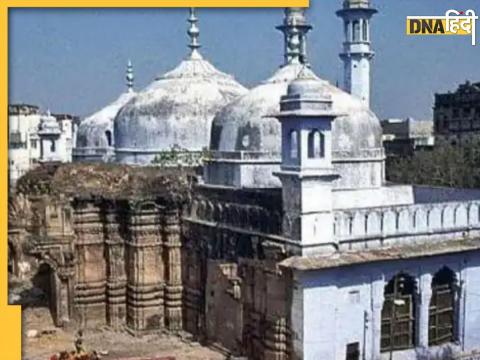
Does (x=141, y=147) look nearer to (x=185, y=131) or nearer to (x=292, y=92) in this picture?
(x=185, y=131)

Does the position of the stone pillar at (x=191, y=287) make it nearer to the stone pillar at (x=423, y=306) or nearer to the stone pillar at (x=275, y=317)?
the stone pillar at (x=275, y=317)

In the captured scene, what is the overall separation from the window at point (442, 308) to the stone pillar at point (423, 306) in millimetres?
151

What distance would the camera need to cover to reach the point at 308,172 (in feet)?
34.2

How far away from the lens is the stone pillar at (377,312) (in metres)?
11.1

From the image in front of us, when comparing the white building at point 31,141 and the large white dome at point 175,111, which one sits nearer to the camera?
the large white dome at point 175,111

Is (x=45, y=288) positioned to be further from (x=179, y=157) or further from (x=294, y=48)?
(x=294, y=48)

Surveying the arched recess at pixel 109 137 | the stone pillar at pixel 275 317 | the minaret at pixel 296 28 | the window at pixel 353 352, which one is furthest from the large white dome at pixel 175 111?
the window at pixel 353 352

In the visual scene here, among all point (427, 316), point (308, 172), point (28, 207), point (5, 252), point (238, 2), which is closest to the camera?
point (5, 252)

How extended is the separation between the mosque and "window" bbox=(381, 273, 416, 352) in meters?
0.02

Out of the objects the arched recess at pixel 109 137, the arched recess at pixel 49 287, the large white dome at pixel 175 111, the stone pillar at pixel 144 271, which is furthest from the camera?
the arched recess at pixel 109 137

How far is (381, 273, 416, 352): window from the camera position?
1141cm

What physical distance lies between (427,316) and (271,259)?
8.87 feet

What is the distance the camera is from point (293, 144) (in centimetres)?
1073

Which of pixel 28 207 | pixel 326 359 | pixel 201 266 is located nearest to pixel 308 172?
pixel 326 359
